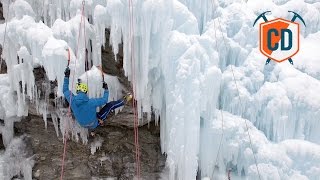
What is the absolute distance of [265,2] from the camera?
7.45m

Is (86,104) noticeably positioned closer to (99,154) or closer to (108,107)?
(108,107)

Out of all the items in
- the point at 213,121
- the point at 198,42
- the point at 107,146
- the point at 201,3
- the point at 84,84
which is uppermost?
the point at 201,3

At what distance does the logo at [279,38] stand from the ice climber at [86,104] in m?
2.62

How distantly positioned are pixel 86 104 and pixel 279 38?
353 centimetres

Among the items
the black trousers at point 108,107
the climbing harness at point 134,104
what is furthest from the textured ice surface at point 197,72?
the black trousers at point 108,107

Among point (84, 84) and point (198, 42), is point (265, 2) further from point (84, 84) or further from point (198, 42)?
point (84, 84)

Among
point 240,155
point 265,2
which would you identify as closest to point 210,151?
point 240,155

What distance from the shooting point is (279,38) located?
283 inches

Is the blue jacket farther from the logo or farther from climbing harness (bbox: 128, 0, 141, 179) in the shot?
the logo

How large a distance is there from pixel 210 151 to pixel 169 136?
2.65ft

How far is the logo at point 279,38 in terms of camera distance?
719cm

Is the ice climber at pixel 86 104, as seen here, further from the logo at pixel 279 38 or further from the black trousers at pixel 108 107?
the logo at pixel 279 38

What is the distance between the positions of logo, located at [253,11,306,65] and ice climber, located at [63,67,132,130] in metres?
2.62

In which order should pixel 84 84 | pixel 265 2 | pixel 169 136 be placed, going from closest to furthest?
pixel 84 84
pixel 169 136
pixel 265 2
